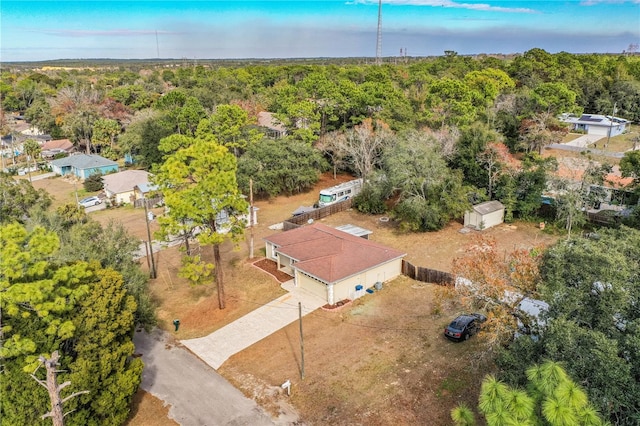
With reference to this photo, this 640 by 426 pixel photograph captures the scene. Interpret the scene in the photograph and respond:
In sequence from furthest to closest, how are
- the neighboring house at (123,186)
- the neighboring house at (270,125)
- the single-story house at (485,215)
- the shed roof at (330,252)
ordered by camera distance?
the neighboring house at (270,125) → the neighboring house at (123,186) → the single-story house at (485,215) → the shed roof at (330,252)

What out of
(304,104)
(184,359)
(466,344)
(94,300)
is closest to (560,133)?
(304,104)

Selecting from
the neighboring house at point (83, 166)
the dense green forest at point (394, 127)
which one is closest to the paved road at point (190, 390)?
the dense green forest at point (394, 127)

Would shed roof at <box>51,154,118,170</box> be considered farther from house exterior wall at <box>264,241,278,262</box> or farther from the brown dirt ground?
house exterior wall at <box>264,241,278,262</box>

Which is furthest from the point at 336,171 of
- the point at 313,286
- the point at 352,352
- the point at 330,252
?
the point at 352,352

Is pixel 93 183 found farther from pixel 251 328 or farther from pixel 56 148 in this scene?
pixel 251 328

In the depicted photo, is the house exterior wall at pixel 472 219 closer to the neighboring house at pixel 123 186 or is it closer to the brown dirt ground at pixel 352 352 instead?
the brown dirt ground at pixel 352 352
